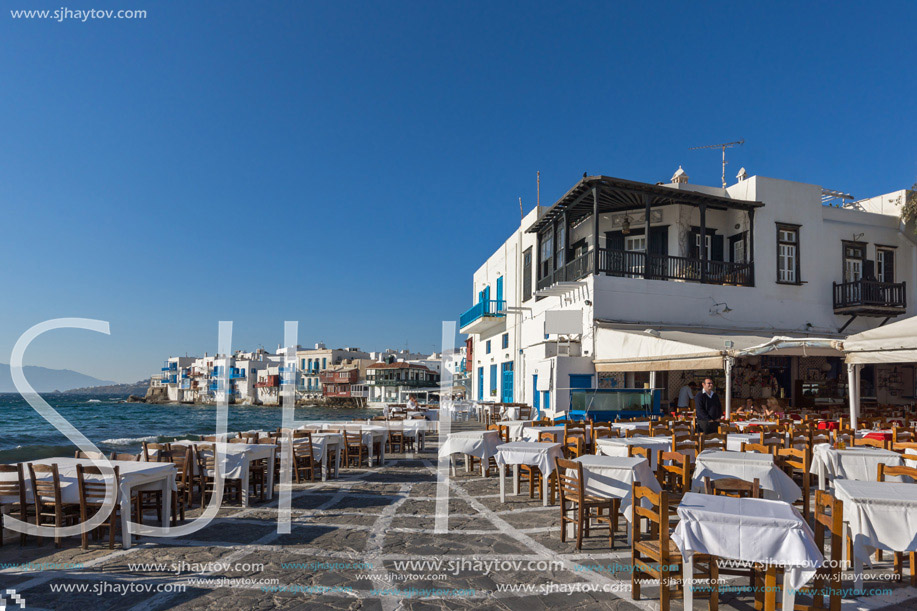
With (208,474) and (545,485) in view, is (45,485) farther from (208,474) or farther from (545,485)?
(545,485)

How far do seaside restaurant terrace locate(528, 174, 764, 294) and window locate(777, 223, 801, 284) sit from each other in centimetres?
118

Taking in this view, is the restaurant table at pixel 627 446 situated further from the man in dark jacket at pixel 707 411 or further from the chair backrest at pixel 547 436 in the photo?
the man in dark jacket at pixel 707 411

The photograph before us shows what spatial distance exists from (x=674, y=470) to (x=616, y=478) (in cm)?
73

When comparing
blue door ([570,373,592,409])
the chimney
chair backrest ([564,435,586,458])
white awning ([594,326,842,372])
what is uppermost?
the chimney

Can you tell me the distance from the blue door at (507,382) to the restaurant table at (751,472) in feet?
56.9

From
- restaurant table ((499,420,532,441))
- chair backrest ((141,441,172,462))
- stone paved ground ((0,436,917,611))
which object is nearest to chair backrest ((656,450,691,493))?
stone paved ground ((0,436,917,611))

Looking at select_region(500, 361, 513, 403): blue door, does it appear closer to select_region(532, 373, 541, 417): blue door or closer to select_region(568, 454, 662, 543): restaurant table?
select_region(532, 373, 541, 417): blue door

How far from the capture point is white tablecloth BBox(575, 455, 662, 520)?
601cm

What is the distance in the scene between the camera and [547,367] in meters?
17.5

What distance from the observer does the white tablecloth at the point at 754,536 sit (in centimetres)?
365

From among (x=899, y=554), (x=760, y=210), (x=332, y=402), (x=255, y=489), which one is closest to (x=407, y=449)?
(x=255, y=489)

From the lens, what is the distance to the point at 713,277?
61.3 ft

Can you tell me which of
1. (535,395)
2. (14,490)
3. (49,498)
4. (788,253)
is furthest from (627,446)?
(788,253)

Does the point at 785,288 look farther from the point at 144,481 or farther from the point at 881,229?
the point at 144,481
